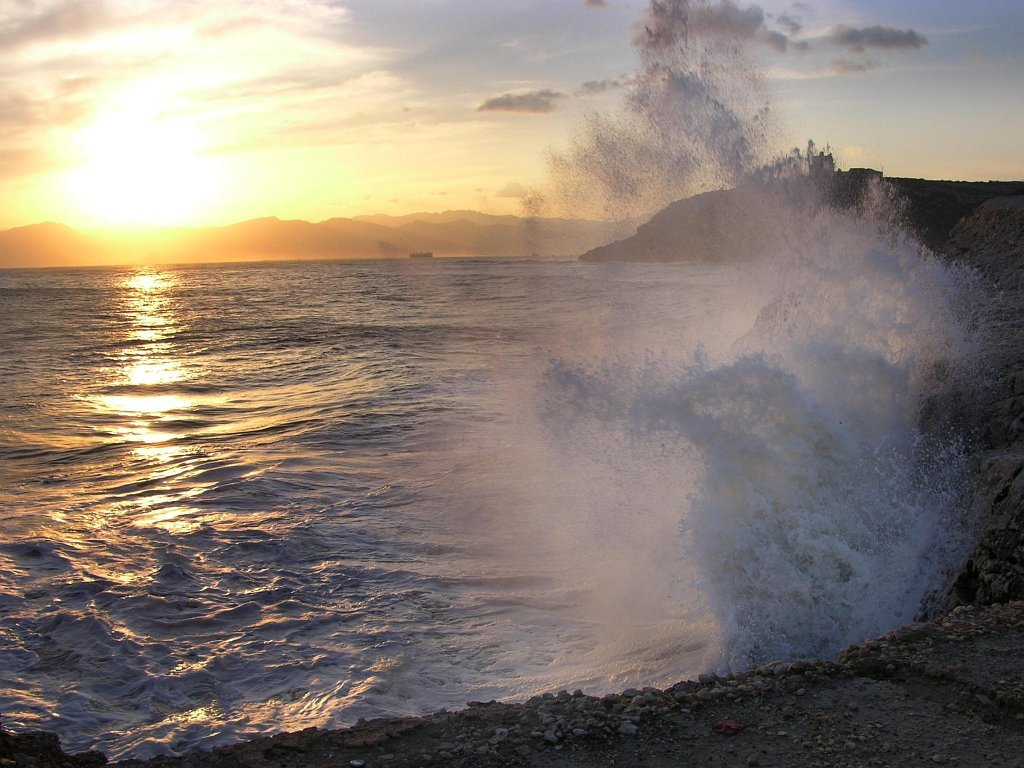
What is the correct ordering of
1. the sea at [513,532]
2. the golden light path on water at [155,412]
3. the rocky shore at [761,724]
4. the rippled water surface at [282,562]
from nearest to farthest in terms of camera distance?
1. the rocky shore at [761,724]
2. the rippled water surface at [282,562]
3. the sea at [513,532]
4. the golden light path on water at [155,412]

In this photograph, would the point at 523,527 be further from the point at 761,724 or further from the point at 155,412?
the point at 155,412

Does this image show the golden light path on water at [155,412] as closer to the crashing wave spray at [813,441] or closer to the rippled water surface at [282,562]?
the rippled water surface at [282,562]

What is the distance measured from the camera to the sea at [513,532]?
515 cm

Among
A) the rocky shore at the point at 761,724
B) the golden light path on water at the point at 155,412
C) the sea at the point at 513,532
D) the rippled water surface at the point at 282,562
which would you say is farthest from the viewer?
the golden light path on water at the point at 155,412

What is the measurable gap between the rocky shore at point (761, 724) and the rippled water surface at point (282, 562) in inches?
31.7

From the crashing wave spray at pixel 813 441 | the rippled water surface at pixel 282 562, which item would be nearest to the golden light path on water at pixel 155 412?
the rippled water surface at pixel 282 562

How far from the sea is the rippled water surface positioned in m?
0.03

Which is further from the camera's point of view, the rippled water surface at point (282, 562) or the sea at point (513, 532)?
the sea at point (513, 532)

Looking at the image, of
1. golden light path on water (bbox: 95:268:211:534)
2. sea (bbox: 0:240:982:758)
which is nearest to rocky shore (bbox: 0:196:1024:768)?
sea (bbox: 0:240:982:758)

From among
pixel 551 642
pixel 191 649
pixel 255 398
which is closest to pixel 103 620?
pixel 191 649

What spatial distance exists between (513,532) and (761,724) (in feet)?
14.7

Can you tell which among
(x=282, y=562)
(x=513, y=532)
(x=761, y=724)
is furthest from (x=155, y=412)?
(x=761, y=724)

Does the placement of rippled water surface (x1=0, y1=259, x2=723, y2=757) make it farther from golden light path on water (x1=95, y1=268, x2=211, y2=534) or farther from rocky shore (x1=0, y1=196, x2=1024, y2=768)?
rocky shore (x1=0, y1=196, x2=1024, y2=768)

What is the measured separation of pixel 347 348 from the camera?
77.5 feet
